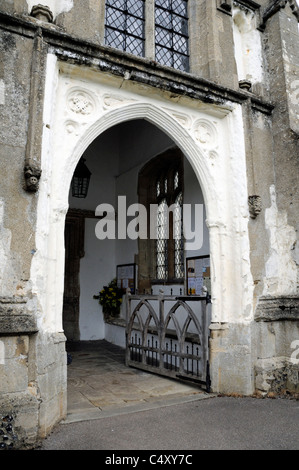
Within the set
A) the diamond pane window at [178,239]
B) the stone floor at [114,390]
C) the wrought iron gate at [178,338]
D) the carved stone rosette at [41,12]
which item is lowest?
the stone floor at [114,390]

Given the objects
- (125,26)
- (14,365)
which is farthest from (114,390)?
(125,26)

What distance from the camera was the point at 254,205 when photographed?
5043 mm

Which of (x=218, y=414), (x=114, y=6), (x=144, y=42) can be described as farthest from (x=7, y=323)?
(x=114, y=6)

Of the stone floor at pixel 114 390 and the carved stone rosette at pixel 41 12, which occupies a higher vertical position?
the carved stone rosette at pixel 41 12

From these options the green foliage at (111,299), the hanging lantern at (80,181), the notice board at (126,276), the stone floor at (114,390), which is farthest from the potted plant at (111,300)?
the hanging lantern at (80,181)

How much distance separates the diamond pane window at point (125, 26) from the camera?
4.98m

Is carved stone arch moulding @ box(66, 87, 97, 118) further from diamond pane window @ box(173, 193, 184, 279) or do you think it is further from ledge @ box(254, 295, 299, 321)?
diamond pane window @ box(173, 193, 184, 279)

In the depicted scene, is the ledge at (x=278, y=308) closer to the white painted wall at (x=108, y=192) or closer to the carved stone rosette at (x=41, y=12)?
the white painted wall at (x=108, y=192)

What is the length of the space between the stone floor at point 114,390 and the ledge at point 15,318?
1.15 meters

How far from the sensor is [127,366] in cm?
623

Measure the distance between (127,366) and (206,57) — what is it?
514 centimetres

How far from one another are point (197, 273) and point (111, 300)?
332cm

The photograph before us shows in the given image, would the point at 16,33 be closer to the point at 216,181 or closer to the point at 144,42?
the point at 144,42

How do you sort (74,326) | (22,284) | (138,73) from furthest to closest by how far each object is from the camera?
(74,326) → (138,73) → (22,284)
